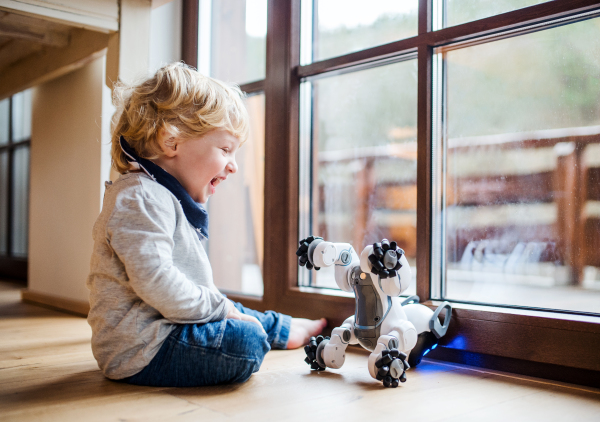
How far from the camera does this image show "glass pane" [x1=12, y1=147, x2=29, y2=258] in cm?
368

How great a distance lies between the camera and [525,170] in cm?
117

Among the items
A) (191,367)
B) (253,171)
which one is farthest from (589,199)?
(253,171)

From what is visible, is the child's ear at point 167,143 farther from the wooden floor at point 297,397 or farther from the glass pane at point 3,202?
the glass pane at point 3,202

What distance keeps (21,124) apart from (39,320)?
238 centimetres

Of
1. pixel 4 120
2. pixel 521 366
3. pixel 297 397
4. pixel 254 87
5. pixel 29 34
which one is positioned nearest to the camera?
pixel 297 397

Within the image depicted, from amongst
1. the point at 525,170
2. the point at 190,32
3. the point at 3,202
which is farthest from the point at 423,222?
the point at 3,202

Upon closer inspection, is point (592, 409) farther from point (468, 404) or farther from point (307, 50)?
point (307, 50)

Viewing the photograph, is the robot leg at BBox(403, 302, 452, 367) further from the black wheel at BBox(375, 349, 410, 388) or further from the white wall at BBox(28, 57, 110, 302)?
the white wall at BBox(28, 57, 110, 302)

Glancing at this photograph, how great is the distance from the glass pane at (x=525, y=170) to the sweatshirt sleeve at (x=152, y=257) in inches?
24.4

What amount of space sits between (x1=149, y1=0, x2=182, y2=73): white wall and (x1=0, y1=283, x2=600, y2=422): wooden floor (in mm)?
1163

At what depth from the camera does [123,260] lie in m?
0.96

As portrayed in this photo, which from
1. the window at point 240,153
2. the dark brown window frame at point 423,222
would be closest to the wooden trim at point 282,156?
the dark brown window frame at point 423,222

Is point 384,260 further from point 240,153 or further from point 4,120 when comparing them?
point 4,120

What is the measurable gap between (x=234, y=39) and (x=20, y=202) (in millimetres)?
2554
